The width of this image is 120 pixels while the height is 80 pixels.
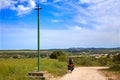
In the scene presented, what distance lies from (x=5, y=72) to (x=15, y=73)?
0.80 meters

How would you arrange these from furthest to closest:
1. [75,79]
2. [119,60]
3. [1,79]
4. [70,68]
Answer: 1. [119,60]
2. [70,68]
3. [75,79]
4. [1,79]

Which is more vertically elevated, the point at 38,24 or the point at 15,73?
the point at 38,24

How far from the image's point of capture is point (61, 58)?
51.9 m

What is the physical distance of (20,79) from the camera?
19.2m

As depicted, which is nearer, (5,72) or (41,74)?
(41,74)

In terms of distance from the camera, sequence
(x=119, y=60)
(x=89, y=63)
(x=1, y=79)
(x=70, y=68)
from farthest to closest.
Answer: (x=89, y=63) < (x=119, y=60) < (x=70, y=68) < (x=1, y=79)

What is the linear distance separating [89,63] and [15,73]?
30027mm

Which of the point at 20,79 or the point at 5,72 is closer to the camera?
the point at 20,79

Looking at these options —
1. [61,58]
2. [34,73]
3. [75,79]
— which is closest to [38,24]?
[34,73]

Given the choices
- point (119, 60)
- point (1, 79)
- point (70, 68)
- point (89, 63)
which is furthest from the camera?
point (89, 63)

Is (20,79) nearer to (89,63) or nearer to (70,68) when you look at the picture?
(70,68)

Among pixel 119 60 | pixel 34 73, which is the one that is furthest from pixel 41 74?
pixel 119 60

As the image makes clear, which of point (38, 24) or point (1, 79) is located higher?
point (38, 24)

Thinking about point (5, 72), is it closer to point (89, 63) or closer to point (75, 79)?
point (75, 79)
